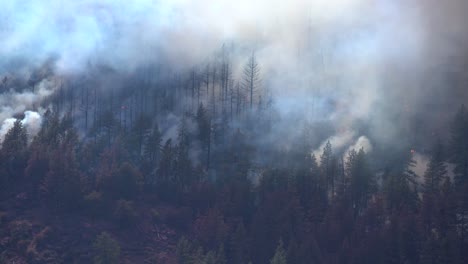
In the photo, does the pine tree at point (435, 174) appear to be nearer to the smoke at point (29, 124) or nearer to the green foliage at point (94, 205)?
the green foliage at point (94, 205)

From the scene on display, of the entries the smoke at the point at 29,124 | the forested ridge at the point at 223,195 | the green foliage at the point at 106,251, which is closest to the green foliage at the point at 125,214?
the forested ridge at the point at 223,195

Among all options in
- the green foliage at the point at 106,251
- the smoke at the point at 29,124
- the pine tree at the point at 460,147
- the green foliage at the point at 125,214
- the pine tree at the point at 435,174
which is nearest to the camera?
the green foliage at the point at 106,251

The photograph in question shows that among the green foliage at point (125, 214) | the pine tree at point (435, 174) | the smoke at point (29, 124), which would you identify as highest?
the smoke at point (29, 124)

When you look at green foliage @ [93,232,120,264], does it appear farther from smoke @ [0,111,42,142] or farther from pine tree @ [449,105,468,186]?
pine tree @ [449,105,468,186]

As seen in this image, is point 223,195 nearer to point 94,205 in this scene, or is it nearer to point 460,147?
point 94,205

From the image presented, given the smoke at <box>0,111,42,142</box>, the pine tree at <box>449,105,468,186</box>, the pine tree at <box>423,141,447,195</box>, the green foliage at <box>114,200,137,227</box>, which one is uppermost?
the smoke at <box>0,111,42,142</box>

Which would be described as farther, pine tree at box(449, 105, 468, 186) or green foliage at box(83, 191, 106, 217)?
pine tree at box(449, 105, 468, 186)

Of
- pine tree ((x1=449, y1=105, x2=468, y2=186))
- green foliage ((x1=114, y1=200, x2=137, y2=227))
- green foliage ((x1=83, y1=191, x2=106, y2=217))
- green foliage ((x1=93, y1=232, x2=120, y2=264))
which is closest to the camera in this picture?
green foliage ((x1=93, y1=232, x2=120, y2=264))

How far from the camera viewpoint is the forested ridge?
8738cm

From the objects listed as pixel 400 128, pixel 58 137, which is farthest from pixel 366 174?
pixel 58 137

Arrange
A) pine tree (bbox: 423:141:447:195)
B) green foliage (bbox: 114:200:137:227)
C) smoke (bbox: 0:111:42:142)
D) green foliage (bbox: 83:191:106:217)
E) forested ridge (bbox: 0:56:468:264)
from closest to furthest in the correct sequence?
forested ridge (bbox: 0:56:468:264) → green foliage (bbox: 114:200:137:227) → green foliage (bbox: 83:191:106:217) → pine tree (bbox: 423:141:447:195) → smoke (bbox: 0:111:42:142)

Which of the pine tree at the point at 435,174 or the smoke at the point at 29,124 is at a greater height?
the smoke at the point at 29,124

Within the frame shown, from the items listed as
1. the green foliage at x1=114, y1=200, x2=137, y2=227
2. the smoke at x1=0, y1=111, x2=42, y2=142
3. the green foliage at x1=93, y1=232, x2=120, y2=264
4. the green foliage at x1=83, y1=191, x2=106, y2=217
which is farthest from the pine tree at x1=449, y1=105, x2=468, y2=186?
the smoke at x1=0, y1=111, x2=42, y2=142

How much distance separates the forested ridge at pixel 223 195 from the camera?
87375 millimetres
